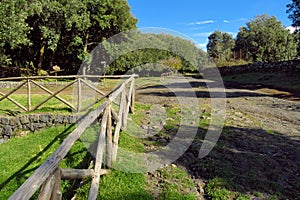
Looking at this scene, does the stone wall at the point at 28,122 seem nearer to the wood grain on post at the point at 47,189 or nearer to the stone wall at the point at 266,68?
the wood grain on post at the point at 47,189

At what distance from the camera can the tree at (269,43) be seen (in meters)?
40.6

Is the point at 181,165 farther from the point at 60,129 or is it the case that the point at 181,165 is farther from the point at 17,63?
the point at 17,63

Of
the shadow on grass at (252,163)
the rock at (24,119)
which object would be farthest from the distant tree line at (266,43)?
the rock at (24,119)

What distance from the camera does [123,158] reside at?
487 cm

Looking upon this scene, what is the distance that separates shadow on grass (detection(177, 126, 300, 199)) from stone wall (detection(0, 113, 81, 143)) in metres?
4.01

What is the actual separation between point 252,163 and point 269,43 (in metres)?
41.0

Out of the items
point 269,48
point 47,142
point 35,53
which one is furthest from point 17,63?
point 269,48

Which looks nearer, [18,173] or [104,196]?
[104,196]

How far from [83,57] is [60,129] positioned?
14.4m

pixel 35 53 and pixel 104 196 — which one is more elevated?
pixel 35 53

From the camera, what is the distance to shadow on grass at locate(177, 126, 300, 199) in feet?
13.7

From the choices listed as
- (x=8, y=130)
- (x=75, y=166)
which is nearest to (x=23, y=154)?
(x=8, y=130)

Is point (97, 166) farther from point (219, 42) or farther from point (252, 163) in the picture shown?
point (219, 42)

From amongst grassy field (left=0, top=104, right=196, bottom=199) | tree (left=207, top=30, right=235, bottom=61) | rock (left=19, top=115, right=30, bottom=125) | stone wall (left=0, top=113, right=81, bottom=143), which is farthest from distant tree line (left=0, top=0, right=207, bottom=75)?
tree (left=207, top=30, right=235, bottom=61)
